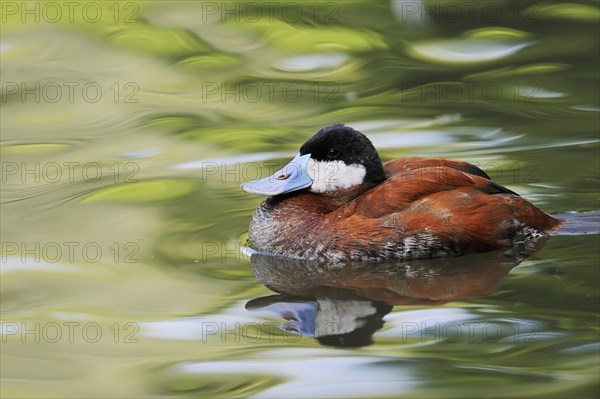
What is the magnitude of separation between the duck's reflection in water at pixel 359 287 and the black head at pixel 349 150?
2.13 feet

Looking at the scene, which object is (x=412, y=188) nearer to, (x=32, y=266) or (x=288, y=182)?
(x=288, y=182)

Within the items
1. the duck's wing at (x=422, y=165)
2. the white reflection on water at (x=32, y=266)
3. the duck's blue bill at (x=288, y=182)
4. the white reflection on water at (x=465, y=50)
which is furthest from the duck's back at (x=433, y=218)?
the white reflection on water at (x=465, y=50)

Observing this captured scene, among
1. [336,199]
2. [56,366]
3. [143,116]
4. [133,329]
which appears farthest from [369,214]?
[143,116]

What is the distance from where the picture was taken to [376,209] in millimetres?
7340

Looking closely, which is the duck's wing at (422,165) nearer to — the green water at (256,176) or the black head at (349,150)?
the black head at (349,150)

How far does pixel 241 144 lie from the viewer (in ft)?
32.7

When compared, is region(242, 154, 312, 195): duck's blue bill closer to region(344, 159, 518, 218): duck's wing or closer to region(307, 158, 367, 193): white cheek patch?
region(307, 158, 367, 193): white cheek patch

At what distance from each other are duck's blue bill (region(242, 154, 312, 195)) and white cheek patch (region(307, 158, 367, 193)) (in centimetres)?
4

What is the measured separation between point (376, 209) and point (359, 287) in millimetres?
610

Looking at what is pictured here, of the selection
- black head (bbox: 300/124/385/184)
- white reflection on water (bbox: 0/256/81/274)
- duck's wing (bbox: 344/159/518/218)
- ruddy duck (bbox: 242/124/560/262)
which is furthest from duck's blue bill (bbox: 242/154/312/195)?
white reflection on water (bbox: 0/256/81/274)

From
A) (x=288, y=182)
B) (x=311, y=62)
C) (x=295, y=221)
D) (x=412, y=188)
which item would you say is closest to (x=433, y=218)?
(x=412, y=188)

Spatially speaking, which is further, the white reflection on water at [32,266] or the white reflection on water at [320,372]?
the white reflection on water at [32,266]

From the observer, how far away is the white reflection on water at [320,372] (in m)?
5.50

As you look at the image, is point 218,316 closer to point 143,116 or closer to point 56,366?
point 56,366
